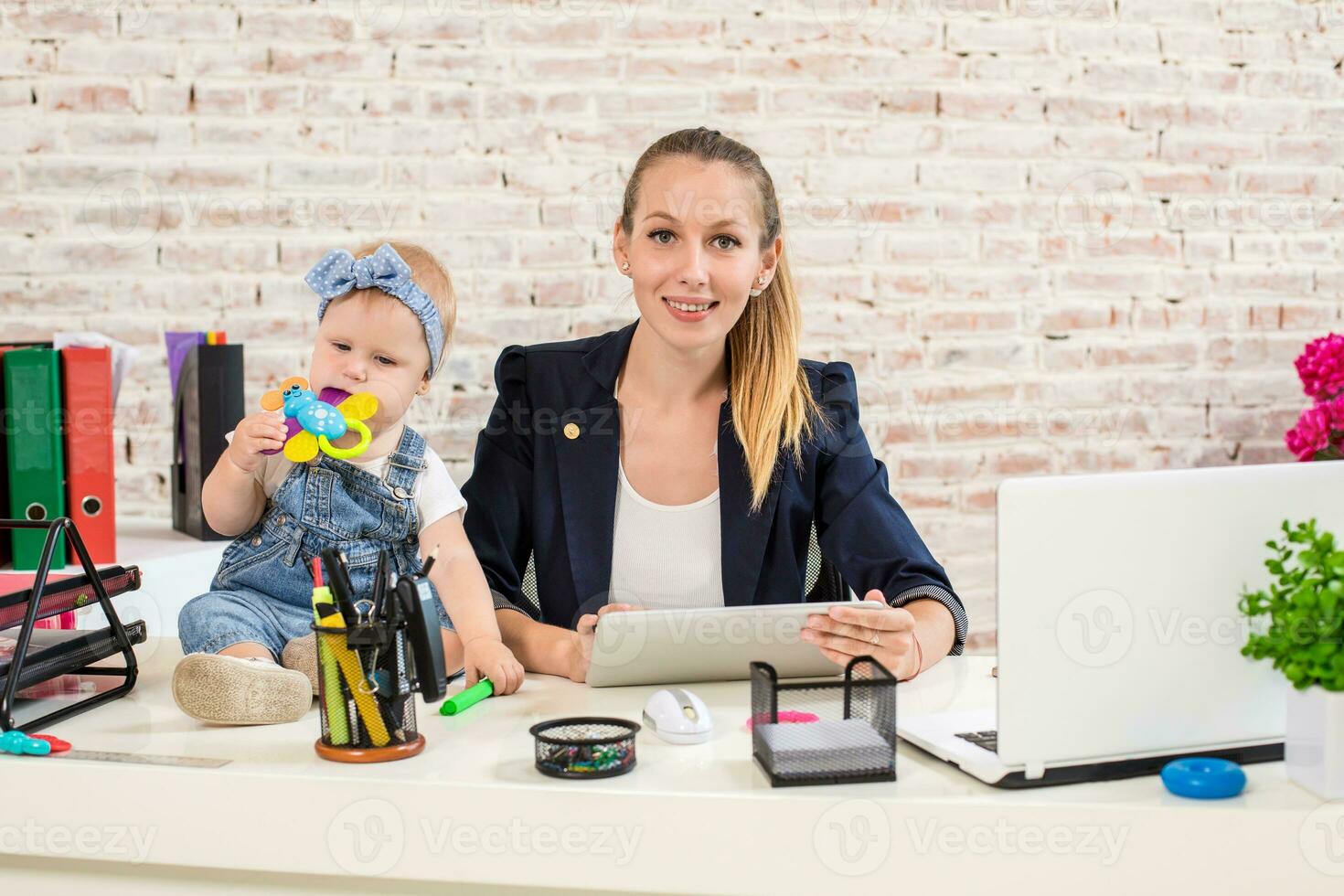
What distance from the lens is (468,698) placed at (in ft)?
3.85

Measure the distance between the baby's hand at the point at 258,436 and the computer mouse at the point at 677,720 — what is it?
0.50 metres

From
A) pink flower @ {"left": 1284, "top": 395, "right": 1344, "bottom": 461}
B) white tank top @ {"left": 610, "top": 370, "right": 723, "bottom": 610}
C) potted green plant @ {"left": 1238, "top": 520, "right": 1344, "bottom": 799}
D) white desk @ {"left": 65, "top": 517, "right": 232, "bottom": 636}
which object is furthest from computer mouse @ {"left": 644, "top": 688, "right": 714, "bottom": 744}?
pink flower @ {"left": 1284, "top": 395, "right": 1344, "bottom": 461}

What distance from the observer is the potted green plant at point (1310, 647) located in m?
0.91

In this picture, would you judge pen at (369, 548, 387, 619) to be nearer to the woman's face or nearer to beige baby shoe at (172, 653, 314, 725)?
beige baby shoe at (172, 653, 314, 725)

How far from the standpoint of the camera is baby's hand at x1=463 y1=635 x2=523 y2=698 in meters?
1.25

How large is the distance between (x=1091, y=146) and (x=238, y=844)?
7.63 ft

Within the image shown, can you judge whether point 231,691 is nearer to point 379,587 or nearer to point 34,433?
point 379,587

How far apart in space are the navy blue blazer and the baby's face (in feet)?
1.03

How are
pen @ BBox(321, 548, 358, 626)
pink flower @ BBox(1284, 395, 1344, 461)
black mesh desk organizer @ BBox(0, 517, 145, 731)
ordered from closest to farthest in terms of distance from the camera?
A: pen @ BBox(321, 548, 358, 626) < black mesh desk organizer @ BBox(0, 517, 145, 731) < pink flower @ BBox(1284, 395, 1344, 461)

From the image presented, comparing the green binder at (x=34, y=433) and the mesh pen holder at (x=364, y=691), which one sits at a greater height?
the green binder at (x=34, y=433)

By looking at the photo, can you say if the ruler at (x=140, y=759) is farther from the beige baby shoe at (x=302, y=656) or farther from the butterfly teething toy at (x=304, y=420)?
the butterfly teething toy at (x=304, y=420)

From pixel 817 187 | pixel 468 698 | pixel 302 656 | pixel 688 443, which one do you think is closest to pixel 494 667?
pixel 468 698

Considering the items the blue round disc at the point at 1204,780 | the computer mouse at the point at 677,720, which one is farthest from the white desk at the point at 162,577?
the blue round disc at the point at 1204,780

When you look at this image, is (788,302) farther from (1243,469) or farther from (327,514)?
(1243,469)
